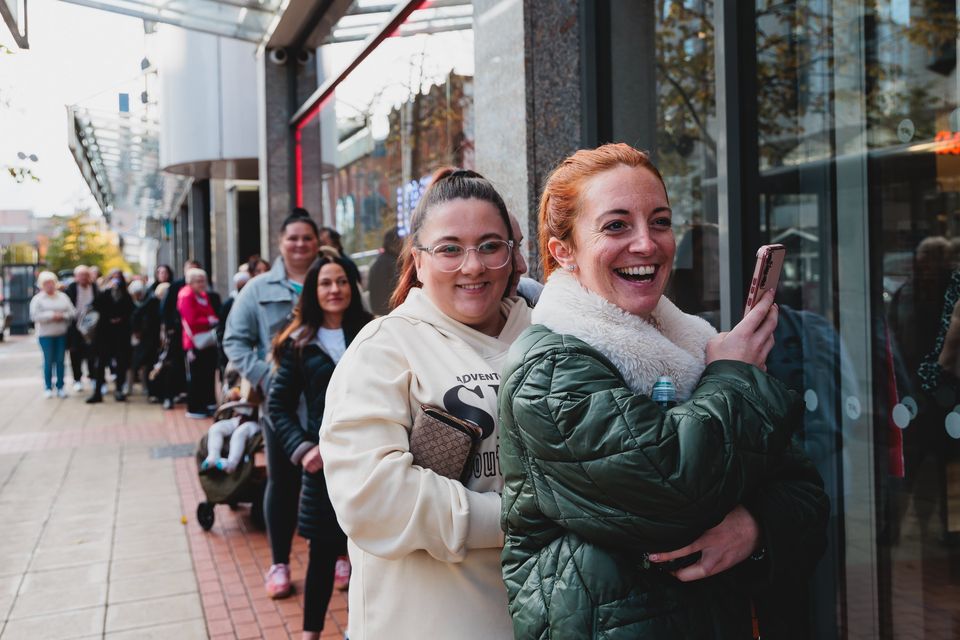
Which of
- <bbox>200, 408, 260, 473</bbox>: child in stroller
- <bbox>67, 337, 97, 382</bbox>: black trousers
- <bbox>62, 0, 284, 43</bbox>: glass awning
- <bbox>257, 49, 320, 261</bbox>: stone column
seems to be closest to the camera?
<bbox>200, 408, 260, 473</bbox>: child in stroller

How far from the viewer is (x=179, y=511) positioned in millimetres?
7129

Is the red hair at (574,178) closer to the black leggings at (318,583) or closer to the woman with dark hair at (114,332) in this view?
the black leggings at (318,583)

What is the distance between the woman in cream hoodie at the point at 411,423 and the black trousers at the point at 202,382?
33.8 ft

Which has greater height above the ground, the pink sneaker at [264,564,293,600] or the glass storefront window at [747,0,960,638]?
the glass storefront window at [747,0,960,638]

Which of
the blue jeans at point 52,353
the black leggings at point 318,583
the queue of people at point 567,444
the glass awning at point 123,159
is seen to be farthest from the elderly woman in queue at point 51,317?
the queue of people at point 567,444

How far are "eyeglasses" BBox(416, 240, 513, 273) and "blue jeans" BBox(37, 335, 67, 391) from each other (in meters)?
13.9


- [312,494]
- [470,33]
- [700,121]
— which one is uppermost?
[470,33]

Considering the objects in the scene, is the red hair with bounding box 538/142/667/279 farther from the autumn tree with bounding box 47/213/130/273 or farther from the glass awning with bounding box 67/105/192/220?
the autumn tree with bounding box 47/213/130/273

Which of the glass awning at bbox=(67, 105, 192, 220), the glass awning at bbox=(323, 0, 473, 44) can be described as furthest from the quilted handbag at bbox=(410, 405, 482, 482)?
the glass awning at bbox=(67, 105, 192, 220)

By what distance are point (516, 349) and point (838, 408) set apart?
239 cm

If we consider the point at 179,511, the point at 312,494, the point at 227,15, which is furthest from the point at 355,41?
the point at 312,494

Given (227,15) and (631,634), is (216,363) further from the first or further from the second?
(631,634)

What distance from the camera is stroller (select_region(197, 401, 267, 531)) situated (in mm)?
6293

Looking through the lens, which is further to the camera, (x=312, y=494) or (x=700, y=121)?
(x=700, y=121)
